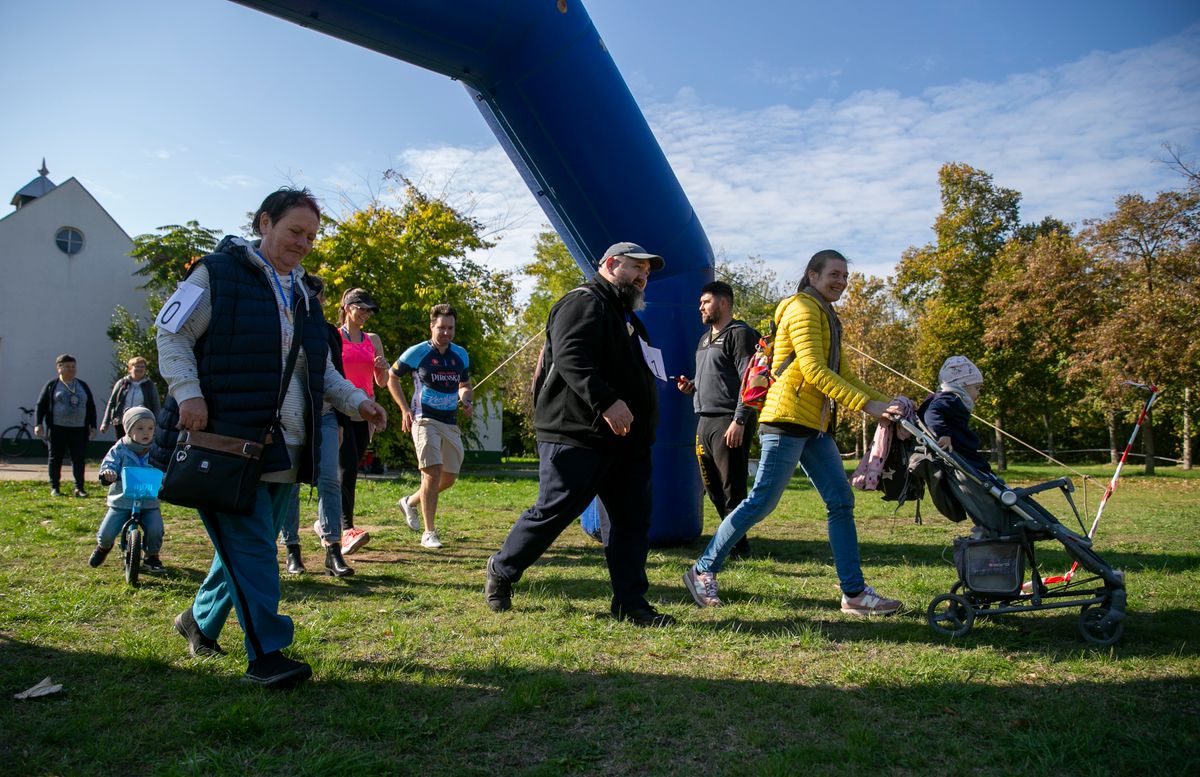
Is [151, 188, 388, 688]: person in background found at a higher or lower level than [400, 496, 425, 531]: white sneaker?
higher

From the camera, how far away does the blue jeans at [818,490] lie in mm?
4500

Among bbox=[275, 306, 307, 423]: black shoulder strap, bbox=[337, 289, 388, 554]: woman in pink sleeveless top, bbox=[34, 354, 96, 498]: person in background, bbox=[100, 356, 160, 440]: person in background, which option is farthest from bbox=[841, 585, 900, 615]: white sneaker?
bbox=[34, 354, 96, 498]: person in background

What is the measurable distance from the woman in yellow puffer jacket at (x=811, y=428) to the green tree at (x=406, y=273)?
41.0 ft

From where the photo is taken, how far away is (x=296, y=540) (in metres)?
5.63

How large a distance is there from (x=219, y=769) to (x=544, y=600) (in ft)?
8.03

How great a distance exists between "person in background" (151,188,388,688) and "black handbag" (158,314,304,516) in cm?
7

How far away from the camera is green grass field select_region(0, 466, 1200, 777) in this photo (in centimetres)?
259

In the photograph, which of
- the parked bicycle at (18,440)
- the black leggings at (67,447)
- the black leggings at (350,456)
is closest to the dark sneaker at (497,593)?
the black leggings at (350,456)

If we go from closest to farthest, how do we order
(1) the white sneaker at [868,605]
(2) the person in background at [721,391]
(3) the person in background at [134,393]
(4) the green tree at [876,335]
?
(1) the white sneaker at [868,605] → (2) the person in background at [721,391] → (3) the person in background at [134,393] → (4) the green tree at [876,335]

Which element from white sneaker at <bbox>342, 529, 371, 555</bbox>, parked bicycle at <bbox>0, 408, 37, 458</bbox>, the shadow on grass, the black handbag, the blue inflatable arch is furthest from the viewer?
parked bicycle at <bbox>0, 408, 37, 458</bbox>

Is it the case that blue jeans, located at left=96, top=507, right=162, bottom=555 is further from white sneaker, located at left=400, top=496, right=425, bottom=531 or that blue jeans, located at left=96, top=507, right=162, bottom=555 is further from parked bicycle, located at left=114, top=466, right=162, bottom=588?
white sneaker, located at left=400, top=496, right=425, bottom=531

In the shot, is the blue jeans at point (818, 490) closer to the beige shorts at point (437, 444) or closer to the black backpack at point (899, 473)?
the black backpack at point (899, 473)

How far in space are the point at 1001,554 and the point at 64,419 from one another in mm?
11401

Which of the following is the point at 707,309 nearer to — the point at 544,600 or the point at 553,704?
the point at 544,600
